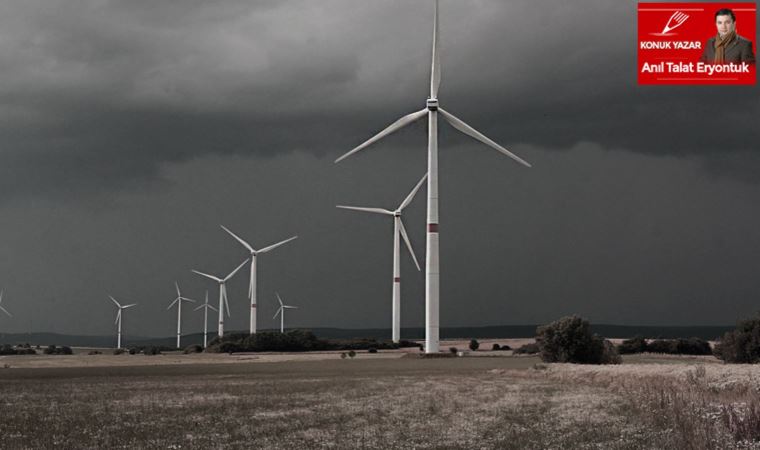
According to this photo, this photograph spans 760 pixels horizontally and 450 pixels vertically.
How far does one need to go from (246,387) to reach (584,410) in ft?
89.7

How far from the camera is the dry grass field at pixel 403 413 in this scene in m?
27.3

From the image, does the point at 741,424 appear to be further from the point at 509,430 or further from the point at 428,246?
the point at 428,246

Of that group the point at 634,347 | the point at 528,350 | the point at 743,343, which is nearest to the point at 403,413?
the point at 743,343

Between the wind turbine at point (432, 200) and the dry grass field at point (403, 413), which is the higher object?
the wind turbine at point (432, 200)

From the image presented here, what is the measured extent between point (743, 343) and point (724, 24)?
37.8 metres

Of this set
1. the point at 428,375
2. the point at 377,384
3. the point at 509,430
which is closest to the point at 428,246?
the point at 428,375

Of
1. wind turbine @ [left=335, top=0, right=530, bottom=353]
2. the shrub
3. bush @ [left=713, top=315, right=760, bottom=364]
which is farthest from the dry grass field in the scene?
the shrub

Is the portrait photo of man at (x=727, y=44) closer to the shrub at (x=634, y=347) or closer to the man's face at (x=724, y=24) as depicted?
the man's face at (x=724, y=24)

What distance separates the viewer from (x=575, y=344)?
Result: 280 feet

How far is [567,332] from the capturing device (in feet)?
282

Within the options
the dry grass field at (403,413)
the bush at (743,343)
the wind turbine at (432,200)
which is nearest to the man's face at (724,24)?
the dry grass field at (403,413)

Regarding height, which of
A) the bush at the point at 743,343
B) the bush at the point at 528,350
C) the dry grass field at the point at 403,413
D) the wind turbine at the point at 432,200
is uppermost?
the wind turbine at the point at 432,200

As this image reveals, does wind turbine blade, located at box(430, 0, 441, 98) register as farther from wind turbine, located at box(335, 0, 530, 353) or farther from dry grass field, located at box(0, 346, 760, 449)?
dry grass field, located at box(0, 346, 760, 449)

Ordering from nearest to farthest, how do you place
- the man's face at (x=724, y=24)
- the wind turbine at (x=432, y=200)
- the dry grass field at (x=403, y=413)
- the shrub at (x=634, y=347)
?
1. the dry grass field at (x=403, y=413)
2. the man's face at (x=724, y=24)
3. the wind turbine at (x=432, y=200)
4. the shrub at (x=634, y=347)
